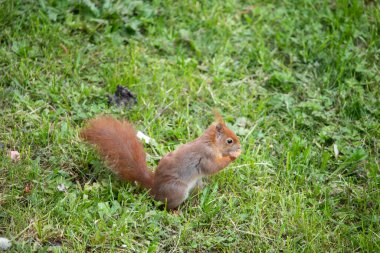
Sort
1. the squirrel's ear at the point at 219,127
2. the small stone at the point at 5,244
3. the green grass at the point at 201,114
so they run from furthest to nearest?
the squirrel's ear at the point at 219,127 < the green grass at the point at 201,114 < the small stone at the point at 5,244

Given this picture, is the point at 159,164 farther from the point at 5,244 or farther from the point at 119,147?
the point at 5,244

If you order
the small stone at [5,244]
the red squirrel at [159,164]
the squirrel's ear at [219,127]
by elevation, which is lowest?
the small stone at [5,244]

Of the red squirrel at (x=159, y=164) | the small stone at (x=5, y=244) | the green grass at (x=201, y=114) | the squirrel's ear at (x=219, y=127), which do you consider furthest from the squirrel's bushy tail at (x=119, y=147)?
the small stone at (x=5, y=244)

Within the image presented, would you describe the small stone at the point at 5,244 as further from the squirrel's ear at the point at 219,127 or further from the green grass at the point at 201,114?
the squirrel's ear at the point at 219,127

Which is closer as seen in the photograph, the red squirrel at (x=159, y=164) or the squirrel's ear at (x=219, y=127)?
the red squirrel at (x=159, y=164)

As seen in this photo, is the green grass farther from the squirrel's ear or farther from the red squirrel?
the squirrel's ear

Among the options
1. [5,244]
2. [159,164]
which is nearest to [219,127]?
[159,164]

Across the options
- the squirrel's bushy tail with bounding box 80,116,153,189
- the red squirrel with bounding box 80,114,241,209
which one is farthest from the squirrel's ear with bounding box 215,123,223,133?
the squirrel's bushy tail with bounding box 80,116,153,189

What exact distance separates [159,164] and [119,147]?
0.84ft

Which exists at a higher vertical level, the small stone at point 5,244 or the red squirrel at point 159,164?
the red squirrel at point 159,164

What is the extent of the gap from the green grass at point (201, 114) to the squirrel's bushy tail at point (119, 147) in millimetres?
101

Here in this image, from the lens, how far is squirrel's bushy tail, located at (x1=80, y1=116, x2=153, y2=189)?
123 inches

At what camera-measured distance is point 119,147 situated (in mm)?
3143

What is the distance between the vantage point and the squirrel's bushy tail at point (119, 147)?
123 inches
